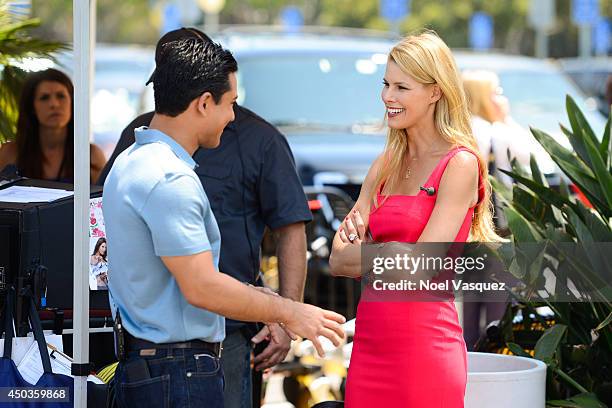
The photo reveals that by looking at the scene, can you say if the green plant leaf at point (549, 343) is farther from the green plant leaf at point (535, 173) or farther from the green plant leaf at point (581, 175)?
the green plant leaf at point (535, 173)

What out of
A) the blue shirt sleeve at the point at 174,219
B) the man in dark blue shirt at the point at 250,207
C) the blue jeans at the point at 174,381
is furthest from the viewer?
the man in dark blue shirt at the point at 250,207

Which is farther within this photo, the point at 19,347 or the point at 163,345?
the point at 19,347

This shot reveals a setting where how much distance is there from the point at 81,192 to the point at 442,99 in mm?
1194

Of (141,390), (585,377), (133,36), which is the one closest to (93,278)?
(141,390)

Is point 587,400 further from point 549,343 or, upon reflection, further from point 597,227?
point 597,227

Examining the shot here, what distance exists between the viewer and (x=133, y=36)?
53.1 meters

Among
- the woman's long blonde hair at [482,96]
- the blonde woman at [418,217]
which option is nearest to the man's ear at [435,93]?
the blonde woman at [418,217]

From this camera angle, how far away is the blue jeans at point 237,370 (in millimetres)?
4320

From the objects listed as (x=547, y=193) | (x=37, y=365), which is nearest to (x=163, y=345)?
(x=37, y=365)

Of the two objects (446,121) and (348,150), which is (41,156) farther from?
(348,150)

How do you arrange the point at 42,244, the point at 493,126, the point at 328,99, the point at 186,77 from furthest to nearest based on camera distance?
the point at 328,99 → the point at 493,126 → the point at 42,244 → the point at 186,77

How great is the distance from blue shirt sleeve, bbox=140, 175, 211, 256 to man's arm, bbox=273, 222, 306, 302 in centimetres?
137

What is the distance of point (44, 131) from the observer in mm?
4746

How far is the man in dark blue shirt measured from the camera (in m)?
4.43
